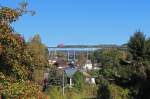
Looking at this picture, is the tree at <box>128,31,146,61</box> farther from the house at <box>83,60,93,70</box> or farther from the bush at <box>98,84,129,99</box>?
the house at <box>83,60,93,70</box>

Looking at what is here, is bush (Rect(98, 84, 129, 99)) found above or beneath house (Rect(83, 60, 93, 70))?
above

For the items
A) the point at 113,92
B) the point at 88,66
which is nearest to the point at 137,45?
the point at 113,92

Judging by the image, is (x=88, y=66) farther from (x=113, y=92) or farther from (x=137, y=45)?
(x=113, y=92)

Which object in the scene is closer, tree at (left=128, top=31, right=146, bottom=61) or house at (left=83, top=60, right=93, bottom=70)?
tree at (left=128, top=31, right=146, bottom=61)

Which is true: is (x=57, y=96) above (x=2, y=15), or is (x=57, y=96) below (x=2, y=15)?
below

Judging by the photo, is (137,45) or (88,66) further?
(88,66)

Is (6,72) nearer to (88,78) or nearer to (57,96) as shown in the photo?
(57,96)

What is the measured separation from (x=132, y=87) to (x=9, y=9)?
62.3 ft

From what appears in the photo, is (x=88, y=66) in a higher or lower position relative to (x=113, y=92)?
lower

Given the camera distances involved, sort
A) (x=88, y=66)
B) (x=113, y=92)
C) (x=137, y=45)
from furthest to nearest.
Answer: (x=88, y=66) < (x=137, y=45) < (x=113, y=92)

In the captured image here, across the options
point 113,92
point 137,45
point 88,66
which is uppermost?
point 137,45

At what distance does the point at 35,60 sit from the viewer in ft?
47.3

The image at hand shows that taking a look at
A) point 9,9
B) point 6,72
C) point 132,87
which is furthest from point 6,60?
point 132,87

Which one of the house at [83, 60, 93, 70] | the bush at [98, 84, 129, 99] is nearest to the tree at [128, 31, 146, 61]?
the bush at [98, 84, 129, 99]
